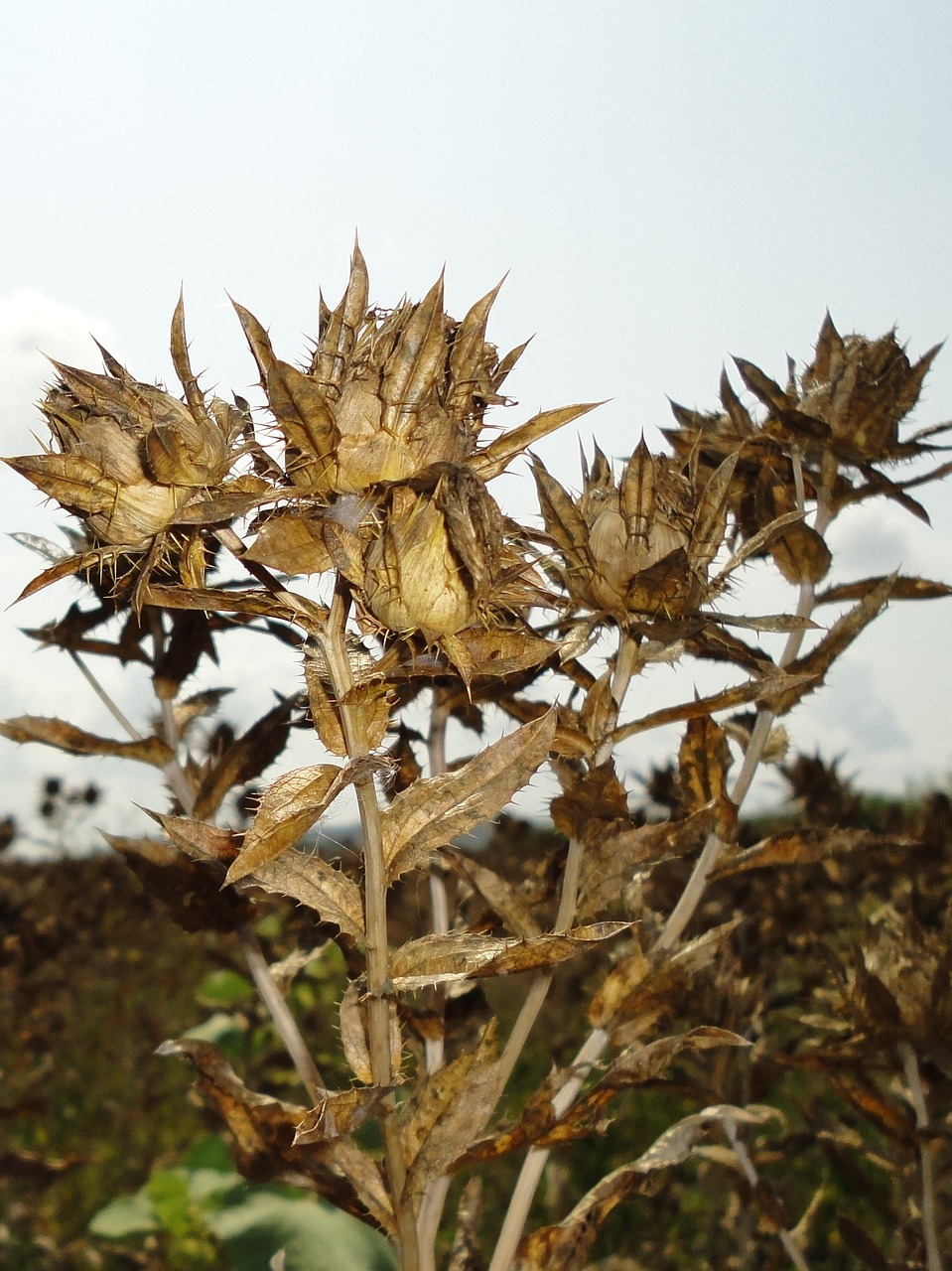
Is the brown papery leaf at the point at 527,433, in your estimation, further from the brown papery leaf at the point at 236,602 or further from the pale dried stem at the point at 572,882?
the pale dried stem at the point at 572,882

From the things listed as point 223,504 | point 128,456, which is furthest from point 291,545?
point 128,456

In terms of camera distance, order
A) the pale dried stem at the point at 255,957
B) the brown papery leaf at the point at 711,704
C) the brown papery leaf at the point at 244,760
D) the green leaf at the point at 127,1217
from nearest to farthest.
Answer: the brown papery leaf at the point at 711,704 → the pale dried stem at the point at 255,957 → the brown papery leaf at the point at 244,760 → the green leaf at the point at 127,1217

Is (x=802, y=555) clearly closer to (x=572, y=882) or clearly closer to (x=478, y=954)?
(x=572, y=882)

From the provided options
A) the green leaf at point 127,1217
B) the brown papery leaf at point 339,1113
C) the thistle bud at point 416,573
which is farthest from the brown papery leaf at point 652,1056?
the green leaf at point 127,1217

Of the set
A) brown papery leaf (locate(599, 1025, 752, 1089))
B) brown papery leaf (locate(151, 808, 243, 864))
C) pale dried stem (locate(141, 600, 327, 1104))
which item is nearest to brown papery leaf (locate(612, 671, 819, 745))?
brown papery leaf (locate(599, 1025, 752, 1089))

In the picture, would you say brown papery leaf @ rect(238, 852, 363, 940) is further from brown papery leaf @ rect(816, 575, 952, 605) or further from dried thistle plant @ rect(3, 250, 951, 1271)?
brown papery leaf @ rect(816, 575, 952, 605)

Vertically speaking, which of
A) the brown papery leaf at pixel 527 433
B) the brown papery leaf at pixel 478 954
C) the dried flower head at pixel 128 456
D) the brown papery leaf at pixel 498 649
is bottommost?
the brown papery leaf at pixel 478 954
